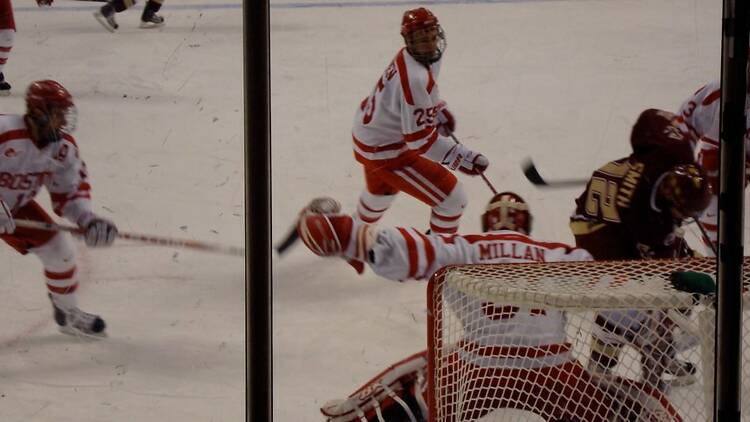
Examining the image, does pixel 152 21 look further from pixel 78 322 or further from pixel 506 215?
pixel 506 215

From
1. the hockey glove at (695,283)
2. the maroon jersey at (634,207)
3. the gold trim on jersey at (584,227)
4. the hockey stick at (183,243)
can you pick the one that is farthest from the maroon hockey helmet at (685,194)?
the hockey stick at (183,243)

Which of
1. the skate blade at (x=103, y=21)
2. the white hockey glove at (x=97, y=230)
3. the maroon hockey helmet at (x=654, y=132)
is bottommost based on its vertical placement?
the white hockey glove at (x=97, y=230)

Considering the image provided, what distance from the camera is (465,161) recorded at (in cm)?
255

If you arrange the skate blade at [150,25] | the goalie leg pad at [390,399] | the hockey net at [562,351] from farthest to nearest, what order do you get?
the skate blade at [150,25] < the goalie leg pad at [390,399] < the hockey net at [562,351]

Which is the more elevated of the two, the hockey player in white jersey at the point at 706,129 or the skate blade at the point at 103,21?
the skate blade at the point at 103,21

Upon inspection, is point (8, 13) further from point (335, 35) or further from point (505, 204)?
point (505, 204)

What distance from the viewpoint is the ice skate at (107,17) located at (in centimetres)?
311

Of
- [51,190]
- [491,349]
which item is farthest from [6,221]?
[491,349]

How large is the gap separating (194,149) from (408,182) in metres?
0.67

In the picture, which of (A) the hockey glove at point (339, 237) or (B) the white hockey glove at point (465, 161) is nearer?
(A) the hockey glove at point (339, 237)

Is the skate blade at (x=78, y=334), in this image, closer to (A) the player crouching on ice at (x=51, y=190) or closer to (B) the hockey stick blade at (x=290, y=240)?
(A) the player crouching on ice at (x=51, y=190)

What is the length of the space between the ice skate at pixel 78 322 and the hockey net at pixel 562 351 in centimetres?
97

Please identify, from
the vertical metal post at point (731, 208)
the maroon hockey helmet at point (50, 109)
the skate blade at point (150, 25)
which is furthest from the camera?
the skate blade at point (150, 25)

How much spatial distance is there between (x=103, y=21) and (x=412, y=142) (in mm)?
1145
